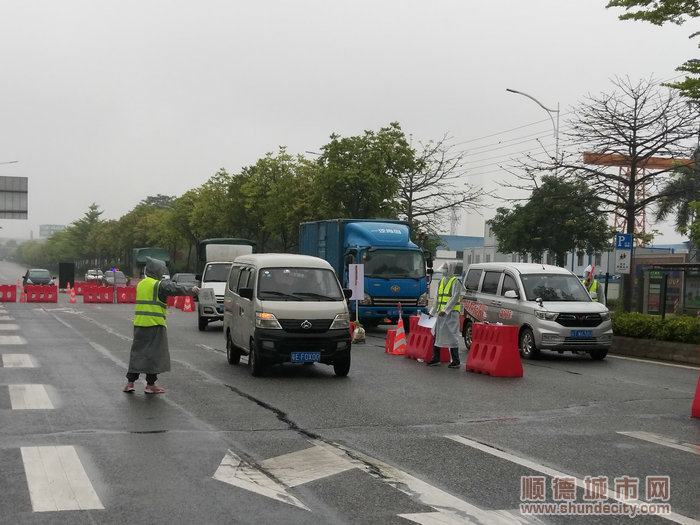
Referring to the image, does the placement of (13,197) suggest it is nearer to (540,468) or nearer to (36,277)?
(36,277)

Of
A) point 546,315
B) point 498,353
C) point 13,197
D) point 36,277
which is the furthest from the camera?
point 36,277

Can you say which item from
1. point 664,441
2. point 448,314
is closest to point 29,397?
point 448,314

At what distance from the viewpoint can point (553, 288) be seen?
19156mm

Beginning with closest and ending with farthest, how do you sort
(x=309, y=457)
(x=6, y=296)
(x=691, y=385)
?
1. (x=309, y=457)
2. (x=691, y=385)
3. (x=6, y=296)

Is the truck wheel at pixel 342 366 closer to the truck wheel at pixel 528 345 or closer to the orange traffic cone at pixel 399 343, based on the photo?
the orange traffic cone at pixel 399 343

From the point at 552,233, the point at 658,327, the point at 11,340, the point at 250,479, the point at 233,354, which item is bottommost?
the point at 11,340

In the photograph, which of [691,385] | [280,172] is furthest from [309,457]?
[280,172]

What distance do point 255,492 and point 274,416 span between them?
145 inches

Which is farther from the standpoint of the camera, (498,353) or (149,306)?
(498,353)

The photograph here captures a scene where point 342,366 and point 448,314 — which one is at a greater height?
point 448,314

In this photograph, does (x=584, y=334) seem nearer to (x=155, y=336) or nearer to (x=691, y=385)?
(x=691, y=385)

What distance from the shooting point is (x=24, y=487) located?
22.3ft

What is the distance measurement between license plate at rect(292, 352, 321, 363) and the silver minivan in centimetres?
574

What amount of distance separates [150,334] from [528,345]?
9.08m
